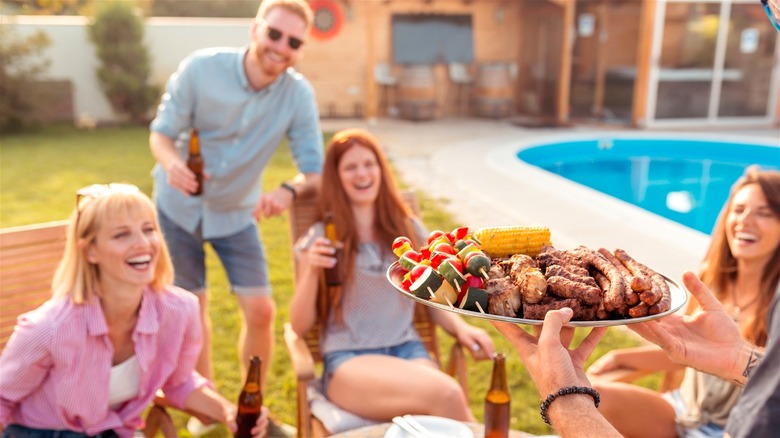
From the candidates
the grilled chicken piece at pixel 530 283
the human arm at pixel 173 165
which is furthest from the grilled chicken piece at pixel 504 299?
the human arm at pixel 173 165

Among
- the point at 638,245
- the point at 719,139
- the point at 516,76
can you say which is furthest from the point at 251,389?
the point at 516,76

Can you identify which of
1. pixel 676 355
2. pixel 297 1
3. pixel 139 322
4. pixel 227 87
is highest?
pixel 297 1

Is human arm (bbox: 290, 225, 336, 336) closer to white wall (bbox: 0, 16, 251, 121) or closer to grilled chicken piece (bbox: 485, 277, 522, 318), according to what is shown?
grilled chicken piece (bbox: 485, 277, 522, 318)

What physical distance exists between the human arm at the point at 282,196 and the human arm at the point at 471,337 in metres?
0.90

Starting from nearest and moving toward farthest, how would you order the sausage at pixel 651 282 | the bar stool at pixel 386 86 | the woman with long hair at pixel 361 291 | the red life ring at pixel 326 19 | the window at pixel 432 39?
the sausage at pixel 651 282 → the woman with long hair at pixel 361 291 → the red life ring at pixel 326 19 → the bar stool at pixel 386 86 → the window at pixel 432 39

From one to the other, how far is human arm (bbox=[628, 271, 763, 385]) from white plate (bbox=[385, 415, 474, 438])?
54 centimetres

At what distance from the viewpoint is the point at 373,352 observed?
2.91 metres

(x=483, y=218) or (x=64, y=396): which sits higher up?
(x=64, y=396)

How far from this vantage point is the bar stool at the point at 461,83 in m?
16.5

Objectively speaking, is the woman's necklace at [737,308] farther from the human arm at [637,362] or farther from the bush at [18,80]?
the bush at [18,80]

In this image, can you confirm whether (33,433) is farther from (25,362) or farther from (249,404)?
(249,404)

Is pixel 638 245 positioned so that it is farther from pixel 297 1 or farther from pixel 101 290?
pixel 101 290

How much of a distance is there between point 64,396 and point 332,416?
947 mm

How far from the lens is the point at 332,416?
2561 mm
